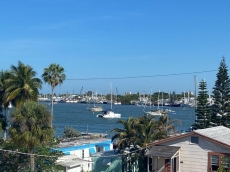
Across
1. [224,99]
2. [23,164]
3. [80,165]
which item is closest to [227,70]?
[224,99]

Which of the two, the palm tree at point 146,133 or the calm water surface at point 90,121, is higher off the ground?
the palm tree at point 146,133

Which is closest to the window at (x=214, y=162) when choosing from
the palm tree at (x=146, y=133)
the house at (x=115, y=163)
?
the palm tree at (x=146, y=133)

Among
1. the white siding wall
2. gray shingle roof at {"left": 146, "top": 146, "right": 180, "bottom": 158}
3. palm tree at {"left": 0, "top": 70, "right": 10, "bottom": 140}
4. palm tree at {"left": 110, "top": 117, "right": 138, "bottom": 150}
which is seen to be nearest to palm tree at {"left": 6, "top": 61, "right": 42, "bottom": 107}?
palm tree at {"left": 0, "top": 70, "right": 10, "bottom": 140}

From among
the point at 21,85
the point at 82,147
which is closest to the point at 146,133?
the point at 82,147

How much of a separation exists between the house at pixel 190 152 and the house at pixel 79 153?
5205 millimetres

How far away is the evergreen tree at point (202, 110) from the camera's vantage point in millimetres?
40947

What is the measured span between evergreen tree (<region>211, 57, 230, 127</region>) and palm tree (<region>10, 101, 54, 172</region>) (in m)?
24.6

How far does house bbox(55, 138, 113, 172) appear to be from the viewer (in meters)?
25.0

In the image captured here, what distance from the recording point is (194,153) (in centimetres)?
2078

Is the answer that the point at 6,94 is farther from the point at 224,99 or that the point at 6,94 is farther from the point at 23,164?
the point at 224,99

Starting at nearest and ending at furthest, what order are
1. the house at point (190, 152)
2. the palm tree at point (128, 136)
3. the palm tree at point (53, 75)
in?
the house at point (190, 152) → the palm tree at point (128, 136) → the palm tree at point (53, 75)

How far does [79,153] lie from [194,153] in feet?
40.7

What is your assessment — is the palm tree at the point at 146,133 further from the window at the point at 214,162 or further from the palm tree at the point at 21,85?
the palm tree at the point at 21,85

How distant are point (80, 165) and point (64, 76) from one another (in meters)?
15.7
